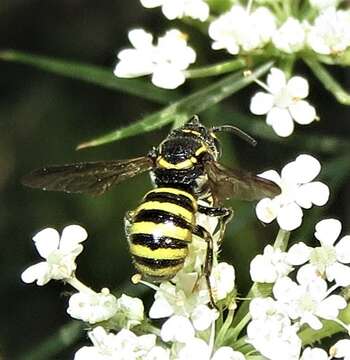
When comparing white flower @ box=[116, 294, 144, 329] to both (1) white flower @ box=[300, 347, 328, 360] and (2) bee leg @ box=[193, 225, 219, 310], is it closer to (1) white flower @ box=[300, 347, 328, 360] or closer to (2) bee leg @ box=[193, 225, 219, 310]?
(2) bee leg @ box=[193, 225, 219, 310]

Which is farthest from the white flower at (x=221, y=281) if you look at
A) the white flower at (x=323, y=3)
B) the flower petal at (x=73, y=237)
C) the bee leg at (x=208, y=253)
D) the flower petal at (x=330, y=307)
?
the white flower at (x=323, y=3)

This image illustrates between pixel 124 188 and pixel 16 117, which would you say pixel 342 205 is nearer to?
pixel 124 188

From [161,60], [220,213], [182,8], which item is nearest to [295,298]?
[220,213]

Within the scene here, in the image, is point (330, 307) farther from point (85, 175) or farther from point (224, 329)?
point (85, 175)

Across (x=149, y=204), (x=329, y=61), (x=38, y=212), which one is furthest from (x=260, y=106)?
(x=38, y=212)

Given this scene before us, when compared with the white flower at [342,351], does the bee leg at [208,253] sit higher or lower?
higher

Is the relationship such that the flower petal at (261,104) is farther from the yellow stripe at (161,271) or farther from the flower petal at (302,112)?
the yellow stripe at (161,271)
